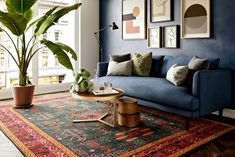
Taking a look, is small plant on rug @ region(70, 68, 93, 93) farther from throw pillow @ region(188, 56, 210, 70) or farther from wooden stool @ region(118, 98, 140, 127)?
throw pillow @ region(188, 56, 210, 70)

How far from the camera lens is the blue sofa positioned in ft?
9.43

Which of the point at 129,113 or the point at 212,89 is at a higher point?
the point at 212,89

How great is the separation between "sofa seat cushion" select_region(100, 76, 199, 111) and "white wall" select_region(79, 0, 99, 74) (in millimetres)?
2001

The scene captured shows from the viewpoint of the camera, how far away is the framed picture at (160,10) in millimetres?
4355

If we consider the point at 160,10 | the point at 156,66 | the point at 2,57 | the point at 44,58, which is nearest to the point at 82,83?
the point at 156,66

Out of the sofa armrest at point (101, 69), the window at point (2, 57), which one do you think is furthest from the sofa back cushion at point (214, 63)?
the window at point (2, 57)

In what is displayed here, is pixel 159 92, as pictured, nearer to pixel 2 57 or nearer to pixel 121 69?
pixel 121 69

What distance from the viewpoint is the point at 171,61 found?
4.07m

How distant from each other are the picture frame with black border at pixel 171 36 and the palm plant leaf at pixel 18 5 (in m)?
2.34

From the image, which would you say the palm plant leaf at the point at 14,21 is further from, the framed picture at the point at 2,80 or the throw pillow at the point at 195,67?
the throw pillow at the point at 195,67

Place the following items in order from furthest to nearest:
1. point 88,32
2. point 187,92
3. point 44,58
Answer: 1. point 88,32
2. point 44,58
3. point 187,92

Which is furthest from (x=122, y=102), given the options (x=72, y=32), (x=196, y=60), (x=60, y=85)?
(x=72, y=32)

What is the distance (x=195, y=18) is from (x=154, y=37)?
94 centimetres

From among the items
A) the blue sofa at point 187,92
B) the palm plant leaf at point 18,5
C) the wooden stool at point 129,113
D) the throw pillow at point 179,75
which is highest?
the palm plant leaf at point 18,5
